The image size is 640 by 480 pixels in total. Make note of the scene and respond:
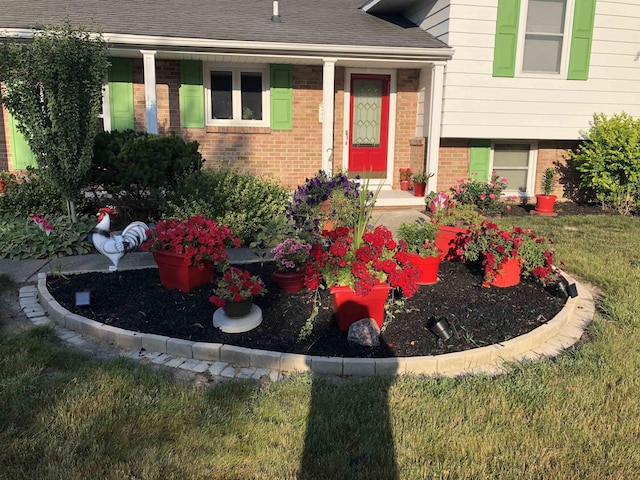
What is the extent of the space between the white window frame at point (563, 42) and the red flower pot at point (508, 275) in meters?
5.83

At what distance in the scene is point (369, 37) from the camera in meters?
9.07

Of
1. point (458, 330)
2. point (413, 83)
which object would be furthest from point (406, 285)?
point (413, 83)

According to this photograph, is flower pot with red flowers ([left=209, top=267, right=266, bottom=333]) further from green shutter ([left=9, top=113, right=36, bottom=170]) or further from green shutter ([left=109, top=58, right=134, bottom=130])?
green shutter ([left=9, top=113, right=36, bottom=170])

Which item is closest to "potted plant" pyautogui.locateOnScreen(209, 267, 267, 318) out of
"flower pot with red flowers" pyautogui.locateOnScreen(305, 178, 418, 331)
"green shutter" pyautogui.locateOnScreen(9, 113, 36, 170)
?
"flower pot with red flowers" pyautogui.locateOnScreen(305, 178, 418, 331)

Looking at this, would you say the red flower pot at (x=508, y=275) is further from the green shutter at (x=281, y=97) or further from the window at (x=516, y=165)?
the green shutter at (x=281, y=97)

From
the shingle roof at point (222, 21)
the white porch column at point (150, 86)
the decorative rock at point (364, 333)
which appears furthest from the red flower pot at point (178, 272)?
the shingle roof at point (222, 21)

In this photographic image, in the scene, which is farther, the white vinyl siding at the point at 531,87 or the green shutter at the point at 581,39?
the green shutter at the point at 581,39

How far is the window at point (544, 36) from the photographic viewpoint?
366 inches

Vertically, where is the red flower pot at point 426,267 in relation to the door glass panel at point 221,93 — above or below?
below

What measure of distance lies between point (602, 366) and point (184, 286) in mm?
3350

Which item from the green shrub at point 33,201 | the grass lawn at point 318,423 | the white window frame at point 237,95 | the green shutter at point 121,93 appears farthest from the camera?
the white window frame at point 237,95

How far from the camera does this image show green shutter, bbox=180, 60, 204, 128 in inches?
371

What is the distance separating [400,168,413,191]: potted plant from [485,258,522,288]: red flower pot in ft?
18.1

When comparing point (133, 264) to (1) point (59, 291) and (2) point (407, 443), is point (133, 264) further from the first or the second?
(2) point (407, 443)
